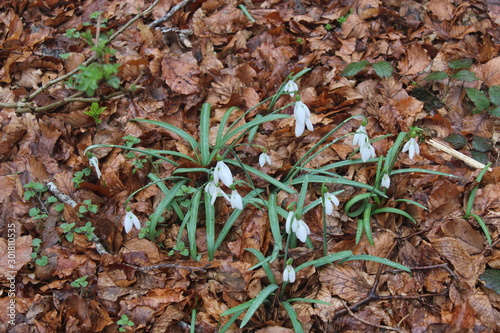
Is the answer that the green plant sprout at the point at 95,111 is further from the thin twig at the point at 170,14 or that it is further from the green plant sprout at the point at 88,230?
the thin twig at the point at 170,14

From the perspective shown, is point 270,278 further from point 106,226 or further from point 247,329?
point 106,226

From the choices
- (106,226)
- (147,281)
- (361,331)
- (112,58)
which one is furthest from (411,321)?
(112,58)

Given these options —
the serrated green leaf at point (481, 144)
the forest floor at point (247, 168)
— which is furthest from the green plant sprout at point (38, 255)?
the serrated green leaf at point (481, 144)

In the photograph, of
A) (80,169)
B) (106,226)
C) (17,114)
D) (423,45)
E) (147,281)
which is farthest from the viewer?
(423,45)

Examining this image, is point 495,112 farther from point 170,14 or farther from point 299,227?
point 170,14

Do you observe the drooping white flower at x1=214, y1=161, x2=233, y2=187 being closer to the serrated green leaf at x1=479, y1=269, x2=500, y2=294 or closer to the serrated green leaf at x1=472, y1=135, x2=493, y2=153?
the serrated green leaf at x1=479, y1=269, x2=500, y2=294

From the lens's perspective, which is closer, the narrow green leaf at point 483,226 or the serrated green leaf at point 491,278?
the serrated green leaf at point 491,278
